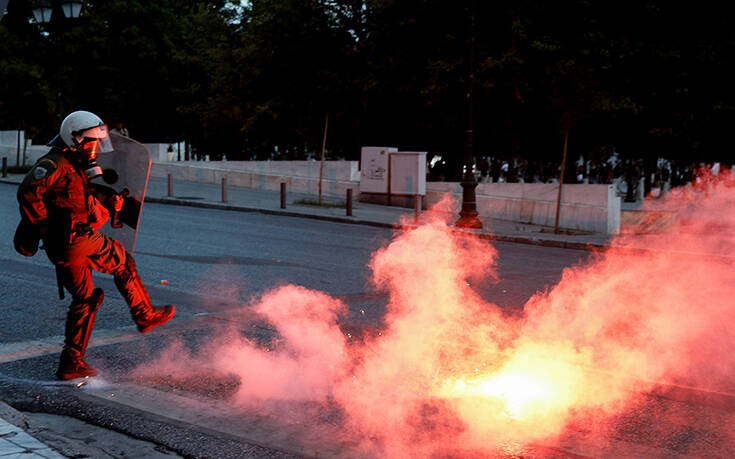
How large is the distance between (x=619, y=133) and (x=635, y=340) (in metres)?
29.3

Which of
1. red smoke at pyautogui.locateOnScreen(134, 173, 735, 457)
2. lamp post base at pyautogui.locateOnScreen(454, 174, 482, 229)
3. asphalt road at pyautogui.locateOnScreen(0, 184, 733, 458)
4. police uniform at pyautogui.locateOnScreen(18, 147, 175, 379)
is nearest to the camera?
asphalt road at pyautogui.locateOnScreen(0, 184, 733, 458)

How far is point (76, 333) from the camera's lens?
5.42 m

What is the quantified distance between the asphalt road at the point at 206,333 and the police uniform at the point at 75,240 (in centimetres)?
42

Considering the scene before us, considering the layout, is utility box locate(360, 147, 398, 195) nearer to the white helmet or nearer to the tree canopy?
the tree canopy

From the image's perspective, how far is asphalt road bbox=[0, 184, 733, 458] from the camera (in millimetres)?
4414

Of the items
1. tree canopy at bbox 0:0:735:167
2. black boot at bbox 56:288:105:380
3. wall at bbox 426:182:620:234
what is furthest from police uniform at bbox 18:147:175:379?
wall at bbox 426:182:620:234

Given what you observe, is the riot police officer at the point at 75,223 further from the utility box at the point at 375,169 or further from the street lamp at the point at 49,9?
the utility box at the point at 375,169

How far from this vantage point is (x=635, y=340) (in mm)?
6977

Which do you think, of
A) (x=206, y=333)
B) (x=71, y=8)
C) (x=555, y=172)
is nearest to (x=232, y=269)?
(x=206, y=333)

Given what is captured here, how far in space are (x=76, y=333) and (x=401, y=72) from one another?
25.1 m

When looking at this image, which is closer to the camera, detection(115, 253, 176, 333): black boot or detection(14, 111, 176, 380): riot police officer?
detection(14, 111, 176, 380): riot police officer

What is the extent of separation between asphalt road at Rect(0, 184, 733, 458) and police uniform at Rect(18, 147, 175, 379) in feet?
1.38

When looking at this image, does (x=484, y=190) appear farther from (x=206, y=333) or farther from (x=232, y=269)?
(x=206, y=333)

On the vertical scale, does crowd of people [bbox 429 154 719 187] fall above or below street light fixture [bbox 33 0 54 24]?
below
